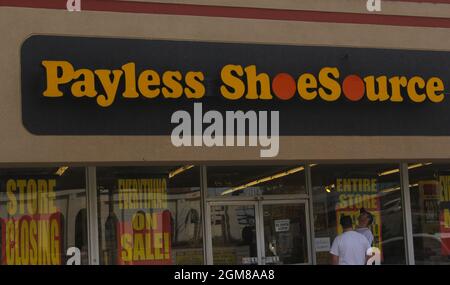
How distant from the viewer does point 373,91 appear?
10.9 metres

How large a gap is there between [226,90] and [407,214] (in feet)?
14.3

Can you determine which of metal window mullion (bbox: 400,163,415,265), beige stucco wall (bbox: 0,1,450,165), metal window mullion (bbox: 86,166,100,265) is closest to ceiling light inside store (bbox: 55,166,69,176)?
metal window mullion (bbox: 86,166,100,265)

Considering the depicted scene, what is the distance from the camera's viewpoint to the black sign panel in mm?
9656

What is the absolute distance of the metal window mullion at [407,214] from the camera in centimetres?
1240

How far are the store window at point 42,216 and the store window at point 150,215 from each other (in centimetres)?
38

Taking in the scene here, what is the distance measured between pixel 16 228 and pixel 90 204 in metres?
1.12

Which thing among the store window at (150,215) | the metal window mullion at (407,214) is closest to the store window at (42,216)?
the store window at (150,215)

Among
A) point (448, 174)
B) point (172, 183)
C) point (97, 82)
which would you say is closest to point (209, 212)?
point (172, 183)

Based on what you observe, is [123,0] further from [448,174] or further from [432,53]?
[448,174]

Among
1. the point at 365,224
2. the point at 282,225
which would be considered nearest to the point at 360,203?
the point at 365,224

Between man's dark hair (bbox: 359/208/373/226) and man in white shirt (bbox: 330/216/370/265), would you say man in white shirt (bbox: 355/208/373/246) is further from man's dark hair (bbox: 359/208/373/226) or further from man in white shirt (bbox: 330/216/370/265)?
man in white shirt (bbox: 330/216/370/265)

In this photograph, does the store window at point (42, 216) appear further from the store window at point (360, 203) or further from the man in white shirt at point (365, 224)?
the man in white shirt at point (365, 224)

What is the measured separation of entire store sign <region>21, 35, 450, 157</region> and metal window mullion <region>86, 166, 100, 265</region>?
4.19 feet
